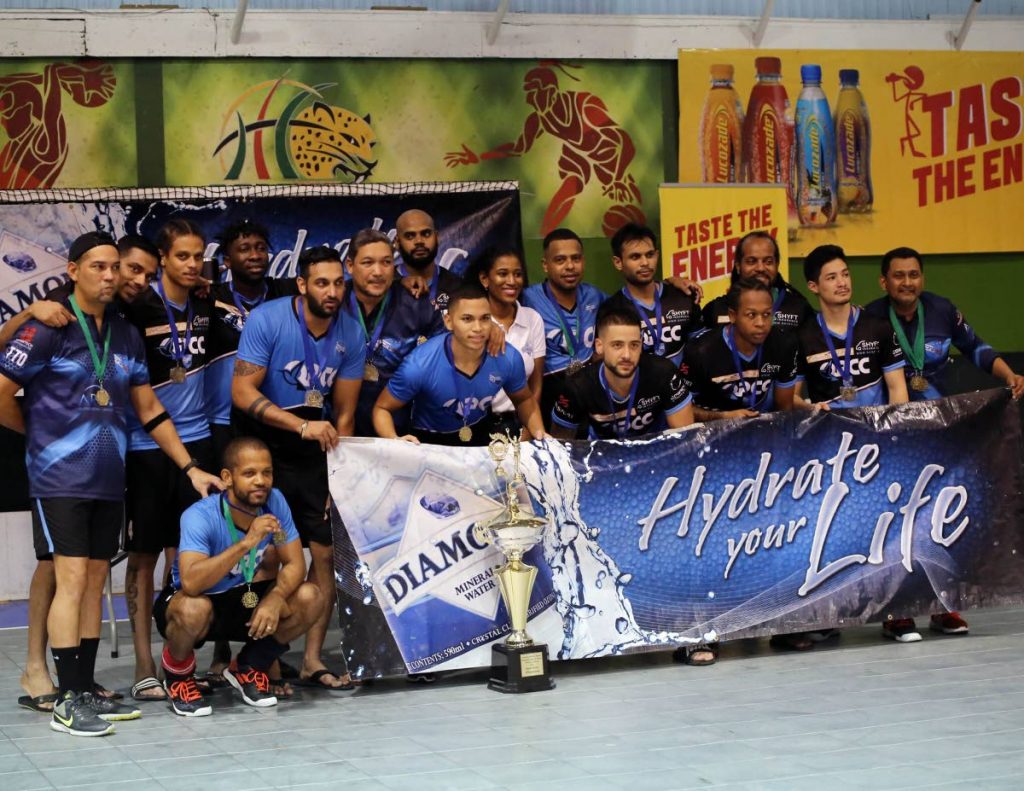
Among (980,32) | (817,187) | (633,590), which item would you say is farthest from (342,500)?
(980,32)

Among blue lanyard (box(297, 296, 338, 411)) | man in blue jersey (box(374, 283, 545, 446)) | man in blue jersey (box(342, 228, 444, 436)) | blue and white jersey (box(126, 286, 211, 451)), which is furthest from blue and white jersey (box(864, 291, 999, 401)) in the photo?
blue and white jersey (box(126, 286, 211, 451))

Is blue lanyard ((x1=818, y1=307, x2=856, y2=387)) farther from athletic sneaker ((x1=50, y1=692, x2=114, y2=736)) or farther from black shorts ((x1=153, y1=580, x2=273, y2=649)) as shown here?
athletic sneaker ((x1=50, y1=692, x2=114, y2=736))

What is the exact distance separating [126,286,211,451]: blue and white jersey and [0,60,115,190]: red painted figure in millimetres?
3087

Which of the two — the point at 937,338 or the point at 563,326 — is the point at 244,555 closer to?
the point at 563,326

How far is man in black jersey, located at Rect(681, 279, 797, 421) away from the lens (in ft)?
22.1

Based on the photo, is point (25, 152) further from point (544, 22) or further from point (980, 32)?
point (980, 32)

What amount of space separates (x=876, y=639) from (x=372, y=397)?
2.62 meters

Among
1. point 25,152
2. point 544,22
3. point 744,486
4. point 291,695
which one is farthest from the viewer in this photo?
point 544,22

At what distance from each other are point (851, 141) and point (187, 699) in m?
6.30

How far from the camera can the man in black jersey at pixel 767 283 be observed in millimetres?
7305

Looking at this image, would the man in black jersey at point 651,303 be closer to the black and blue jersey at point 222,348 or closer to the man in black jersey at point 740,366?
the man in black jersey at point 740,366

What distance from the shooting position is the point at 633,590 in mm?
6316

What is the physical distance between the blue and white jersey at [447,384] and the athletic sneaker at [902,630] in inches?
83.2

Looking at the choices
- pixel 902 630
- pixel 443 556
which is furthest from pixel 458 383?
pixel 902 630
